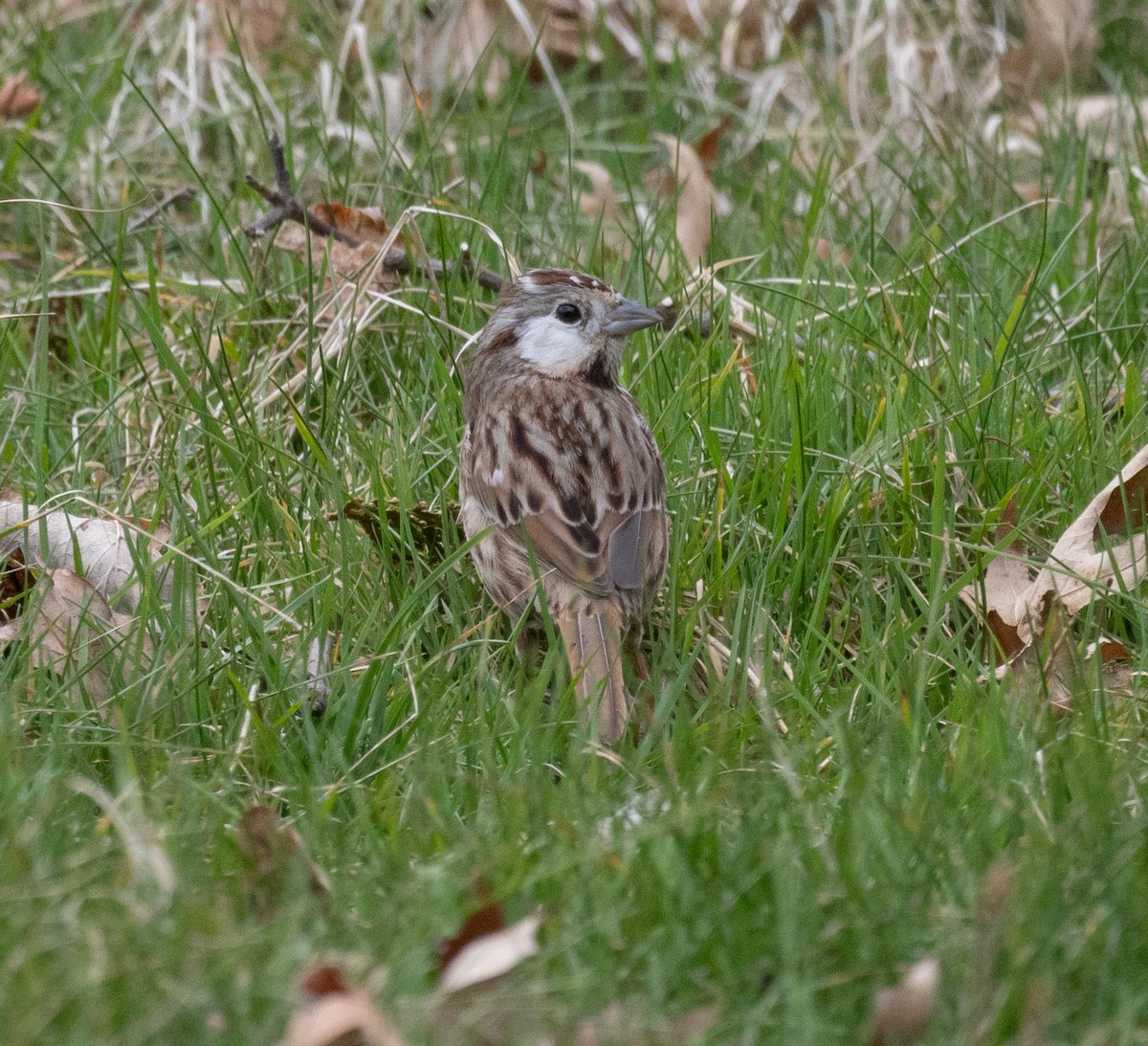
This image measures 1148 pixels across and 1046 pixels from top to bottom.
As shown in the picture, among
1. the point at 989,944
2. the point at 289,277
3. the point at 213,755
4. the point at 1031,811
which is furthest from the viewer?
the point at 289,277

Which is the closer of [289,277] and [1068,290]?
[1068,290]

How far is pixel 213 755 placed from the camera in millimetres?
3729

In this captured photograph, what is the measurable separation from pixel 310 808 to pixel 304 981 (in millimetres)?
785

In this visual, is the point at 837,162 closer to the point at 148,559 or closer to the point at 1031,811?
the point at 148,559

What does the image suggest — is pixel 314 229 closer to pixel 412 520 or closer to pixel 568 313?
pixel 568 313

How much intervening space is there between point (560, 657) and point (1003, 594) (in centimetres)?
114

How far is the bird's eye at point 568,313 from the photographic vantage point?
15.9 ft

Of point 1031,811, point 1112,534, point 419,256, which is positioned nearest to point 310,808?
point 1031,811

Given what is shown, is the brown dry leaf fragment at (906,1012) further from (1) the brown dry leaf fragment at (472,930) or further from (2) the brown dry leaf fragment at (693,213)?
(2) the brown dry leaf fragment at (693,213)

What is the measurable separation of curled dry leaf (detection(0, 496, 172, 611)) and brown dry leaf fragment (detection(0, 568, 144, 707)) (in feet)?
0.26

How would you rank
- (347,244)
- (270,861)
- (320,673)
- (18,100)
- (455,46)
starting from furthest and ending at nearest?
(455,46)
(18,100)
(347,244)
(320,673)
(270,861)

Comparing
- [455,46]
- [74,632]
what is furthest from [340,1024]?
[455,46]

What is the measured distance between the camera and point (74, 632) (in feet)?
13.6

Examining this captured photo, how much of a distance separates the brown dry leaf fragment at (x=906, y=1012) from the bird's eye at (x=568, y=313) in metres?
2.70
